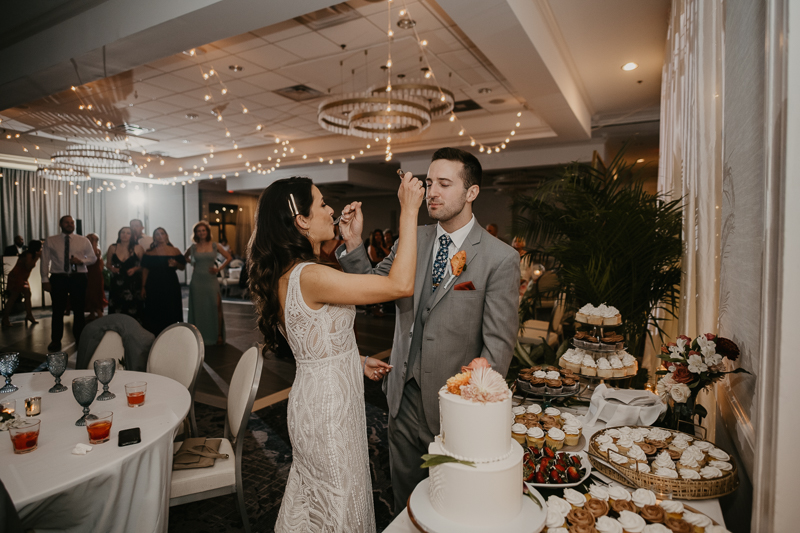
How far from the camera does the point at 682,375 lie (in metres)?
1.63

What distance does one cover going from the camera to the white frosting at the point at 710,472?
1.29 m

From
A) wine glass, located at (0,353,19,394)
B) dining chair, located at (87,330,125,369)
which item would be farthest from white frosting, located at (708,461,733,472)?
dining chair, located at (87,330,125,369)

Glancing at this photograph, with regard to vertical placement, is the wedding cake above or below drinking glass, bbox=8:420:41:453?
above

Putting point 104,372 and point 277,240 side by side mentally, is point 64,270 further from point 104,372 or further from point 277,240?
point 277,240

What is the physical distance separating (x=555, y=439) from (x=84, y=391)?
6.15ft

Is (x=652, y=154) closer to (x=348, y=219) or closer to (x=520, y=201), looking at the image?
(x=520, y=201)

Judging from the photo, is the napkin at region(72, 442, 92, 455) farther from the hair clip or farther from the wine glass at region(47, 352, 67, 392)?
the hair clip

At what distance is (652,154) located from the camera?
408 inches

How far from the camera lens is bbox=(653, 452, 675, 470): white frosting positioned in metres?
Result: 1.37

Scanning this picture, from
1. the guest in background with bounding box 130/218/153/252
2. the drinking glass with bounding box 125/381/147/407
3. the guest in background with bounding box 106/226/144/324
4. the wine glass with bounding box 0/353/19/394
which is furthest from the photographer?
the guest in background with bounding box 130/218/153/252

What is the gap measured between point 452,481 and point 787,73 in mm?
1151

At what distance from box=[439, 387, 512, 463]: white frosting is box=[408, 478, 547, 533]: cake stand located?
0.47ft

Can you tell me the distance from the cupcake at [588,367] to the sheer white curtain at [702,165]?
0.50 meters

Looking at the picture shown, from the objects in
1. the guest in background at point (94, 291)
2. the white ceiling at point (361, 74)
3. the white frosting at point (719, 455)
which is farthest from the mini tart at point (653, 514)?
the guest in background at point (94, 291)
